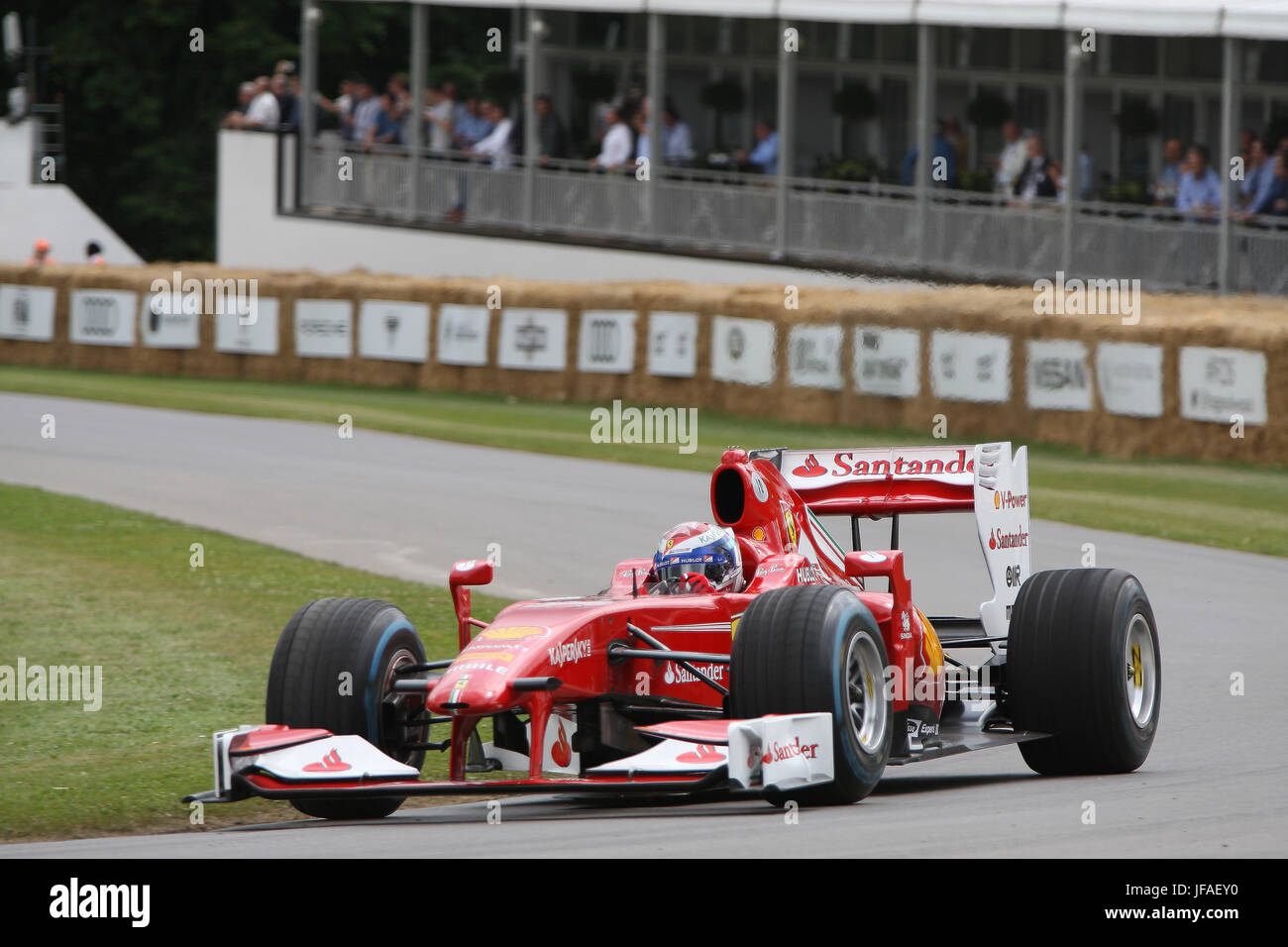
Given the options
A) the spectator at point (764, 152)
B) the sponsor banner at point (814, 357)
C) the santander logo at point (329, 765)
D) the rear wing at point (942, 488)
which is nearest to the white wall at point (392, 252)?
the spectator at point (764, 152)

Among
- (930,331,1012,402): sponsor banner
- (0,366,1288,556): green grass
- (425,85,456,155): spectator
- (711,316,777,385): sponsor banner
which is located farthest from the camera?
(425,85,456,155): spectator

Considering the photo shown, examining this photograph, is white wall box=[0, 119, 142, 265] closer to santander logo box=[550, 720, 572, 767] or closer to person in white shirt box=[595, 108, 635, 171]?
person in white shirt box=[595, 108, 635, 171]

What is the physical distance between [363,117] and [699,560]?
26844 mm

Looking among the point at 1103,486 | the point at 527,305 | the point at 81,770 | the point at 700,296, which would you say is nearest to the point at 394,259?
the point at 527,305

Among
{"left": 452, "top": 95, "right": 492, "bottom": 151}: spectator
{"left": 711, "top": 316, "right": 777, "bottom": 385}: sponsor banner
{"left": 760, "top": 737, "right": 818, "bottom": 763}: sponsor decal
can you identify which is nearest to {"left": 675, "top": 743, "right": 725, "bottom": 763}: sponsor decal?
{"left": 760, "top": 737, "right": 818, "bottom": 763}: sponsor decal

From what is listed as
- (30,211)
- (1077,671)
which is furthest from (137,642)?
(30,211)

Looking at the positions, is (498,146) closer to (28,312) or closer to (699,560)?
(28,312)

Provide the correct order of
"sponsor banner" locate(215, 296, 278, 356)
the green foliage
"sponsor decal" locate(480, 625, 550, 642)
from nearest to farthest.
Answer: "sponsor decal" locate(480, 625, 550, 642), "sponsor banner" locate(215, 296, 278, 356), the green foliage

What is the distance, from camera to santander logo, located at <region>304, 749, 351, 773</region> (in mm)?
7957

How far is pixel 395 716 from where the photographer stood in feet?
28.0

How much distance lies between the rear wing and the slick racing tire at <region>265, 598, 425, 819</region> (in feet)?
7.25

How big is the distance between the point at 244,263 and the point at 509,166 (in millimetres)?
5208

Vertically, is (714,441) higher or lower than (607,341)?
lower

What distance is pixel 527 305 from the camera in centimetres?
2583
